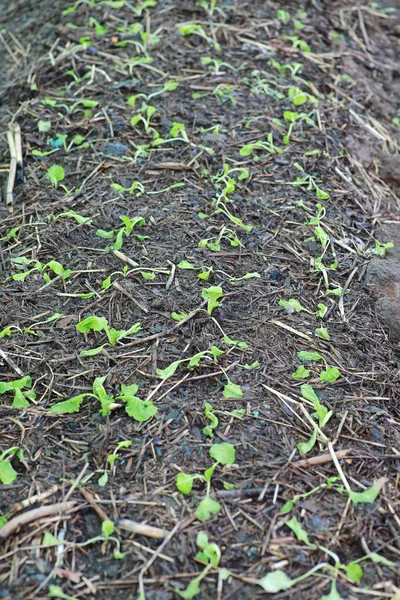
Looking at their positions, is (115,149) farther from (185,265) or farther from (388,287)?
(388,287)

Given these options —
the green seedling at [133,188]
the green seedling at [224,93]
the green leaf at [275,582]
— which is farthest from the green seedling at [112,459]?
the green seedling at [224,93]

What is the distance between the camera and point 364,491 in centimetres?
217

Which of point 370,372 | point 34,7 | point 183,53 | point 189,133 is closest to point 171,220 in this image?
point 189,133

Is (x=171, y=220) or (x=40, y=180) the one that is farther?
(x=40, y=180)

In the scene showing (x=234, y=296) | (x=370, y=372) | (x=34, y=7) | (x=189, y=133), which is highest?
(x=34, y=7)

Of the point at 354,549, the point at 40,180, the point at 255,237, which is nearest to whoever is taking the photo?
the point at 354,549

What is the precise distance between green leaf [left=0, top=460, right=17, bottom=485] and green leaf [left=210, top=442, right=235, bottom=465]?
677mm

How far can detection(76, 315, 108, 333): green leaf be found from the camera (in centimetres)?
257

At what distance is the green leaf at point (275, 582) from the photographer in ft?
6.17

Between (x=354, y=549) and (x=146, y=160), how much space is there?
220 cm

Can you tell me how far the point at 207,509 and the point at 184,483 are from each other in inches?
4.6

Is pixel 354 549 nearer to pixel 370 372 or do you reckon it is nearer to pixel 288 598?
pixel 288 598

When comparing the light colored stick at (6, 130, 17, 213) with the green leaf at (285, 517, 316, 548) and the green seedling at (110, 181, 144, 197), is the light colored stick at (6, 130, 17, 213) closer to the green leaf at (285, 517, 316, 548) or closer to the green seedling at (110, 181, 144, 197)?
the green seedling at (110, 181, 144, 197)

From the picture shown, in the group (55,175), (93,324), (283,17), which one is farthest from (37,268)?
(283,17)
